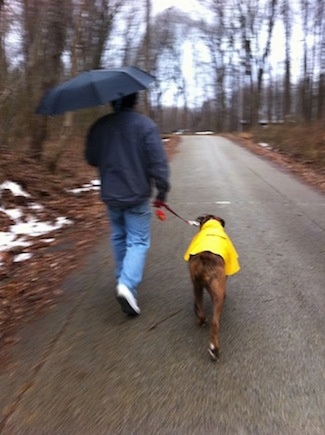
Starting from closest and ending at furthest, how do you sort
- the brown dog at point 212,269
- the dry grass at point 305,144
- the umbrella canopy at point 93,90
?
the brown dog at point 212,269 < the umbrella canopy at point 93,90 < the dry grass at point 305,144

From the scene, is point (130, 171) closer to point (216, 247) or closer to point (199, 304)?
point (216, 247)

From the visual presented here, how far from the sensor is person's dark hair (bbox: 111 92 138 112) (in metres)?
4.64

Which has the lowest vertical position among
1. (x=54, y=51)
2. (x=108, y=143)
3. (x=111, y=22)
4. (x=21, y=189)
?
(x=21, y=189)

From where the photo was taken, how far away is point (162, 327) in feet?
15.0

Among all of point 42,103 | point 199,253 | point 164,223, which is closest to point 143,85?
point 42,103

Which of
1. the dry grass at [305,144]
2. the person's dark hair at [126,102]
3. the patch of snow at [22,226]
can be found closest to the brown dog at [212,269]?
the person's dark hair at [126,102]

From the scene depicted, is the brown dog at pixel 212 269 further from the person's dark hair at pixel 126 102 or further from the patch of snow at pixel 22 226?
the patch of snow at pixel 22 226

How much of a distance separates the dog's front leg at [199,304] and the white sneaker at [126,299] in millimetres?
583

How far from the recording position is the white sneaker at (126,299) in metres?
4.59

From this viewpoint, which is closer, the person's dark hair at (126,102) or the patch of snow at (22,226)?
the person's dark hair at (126,102)

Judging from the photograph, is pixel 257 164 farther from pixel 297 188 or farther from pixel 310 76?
pixel 310 76

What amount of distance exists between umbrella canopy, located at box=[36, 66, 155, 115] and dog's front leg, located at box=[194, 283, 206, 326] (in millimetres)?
1780

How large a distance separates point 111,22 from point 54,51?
4993 millimetres

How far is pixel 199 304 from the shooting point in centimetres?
446
